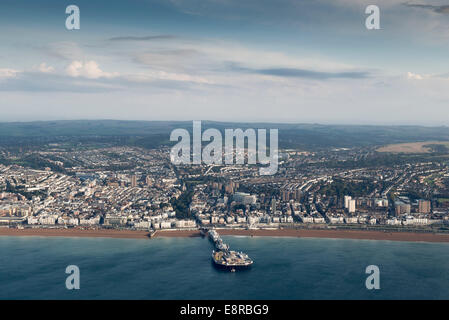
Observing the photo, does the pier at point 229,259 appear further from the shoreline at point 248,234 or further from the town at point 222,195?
the town at point 222,195

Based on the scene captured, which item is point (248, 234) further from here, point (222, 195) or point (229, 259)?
point (222, 195)

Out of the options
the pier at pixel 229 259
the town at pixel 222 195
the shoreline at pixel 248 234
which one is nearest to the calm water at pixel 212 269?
the pier at pixel 229 259

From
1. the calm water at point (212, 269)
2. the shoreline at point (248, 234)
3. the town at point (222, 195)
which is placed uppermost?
the town at point (222, 195)

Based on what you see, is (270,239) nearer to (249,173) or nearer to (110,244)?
(110,244)

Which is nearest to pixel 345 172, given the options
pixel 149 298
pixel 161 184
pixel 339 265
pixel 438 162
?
pixel 438 162

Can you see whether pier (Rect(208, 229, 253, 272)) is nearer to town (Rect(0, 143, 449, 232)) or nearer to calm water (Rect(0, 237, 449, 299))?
calm water (Rect(0, 237, 449, 299))
